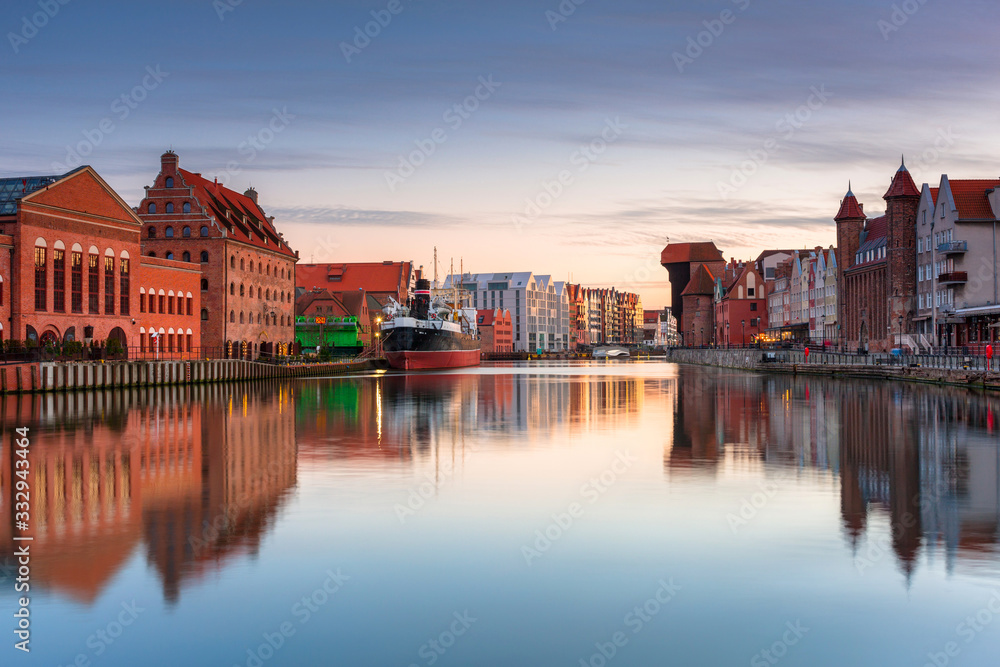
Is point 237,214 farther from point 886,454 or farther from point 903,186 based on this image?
point 886,454

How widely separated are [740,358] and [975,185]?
1439 inches

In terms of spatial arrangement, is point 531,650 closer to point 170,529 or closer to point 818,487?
point 170,529

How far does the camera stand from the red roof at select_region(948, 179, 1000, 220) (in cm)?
6988

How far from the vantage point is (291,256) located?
322 feet

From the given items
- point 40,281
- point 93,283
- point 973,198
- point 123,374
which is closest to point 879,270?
point 973,198

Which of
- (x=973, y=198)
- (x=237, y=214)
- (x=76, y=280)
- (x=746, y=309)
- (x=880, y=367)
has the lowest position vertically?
(x=880, y=367)

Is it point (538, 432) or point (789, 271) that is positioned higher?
point (789, 271)

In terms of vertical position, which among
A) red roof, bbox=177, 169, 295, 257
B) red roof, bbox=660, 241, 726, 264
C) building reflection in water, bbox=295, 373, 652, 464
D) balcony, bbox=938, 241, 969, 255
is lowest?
building reflection in water, bbox=295, 373, 652, 464

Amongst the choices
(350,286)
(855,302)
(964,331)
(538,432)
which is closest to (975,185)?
(964,331)

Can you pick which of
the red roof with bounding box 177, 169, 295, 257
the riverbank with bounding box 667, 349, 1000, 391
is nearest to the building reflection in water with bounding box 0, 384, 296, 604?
the riverbank with bounding box 667, 349, 1000, 391

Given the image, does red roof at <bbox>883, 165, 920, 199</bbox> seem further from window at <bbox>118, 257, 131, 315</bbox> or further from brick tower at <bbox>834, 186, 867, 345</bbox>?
window at <bbox>118, 257, 131, 315</bbox>

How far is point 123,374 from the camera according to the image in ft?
176

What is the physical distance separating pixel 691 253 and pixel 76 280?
143m

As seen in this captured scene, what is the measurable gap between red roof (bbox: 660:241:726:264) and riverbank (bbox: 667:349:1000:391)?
76.1 metres
